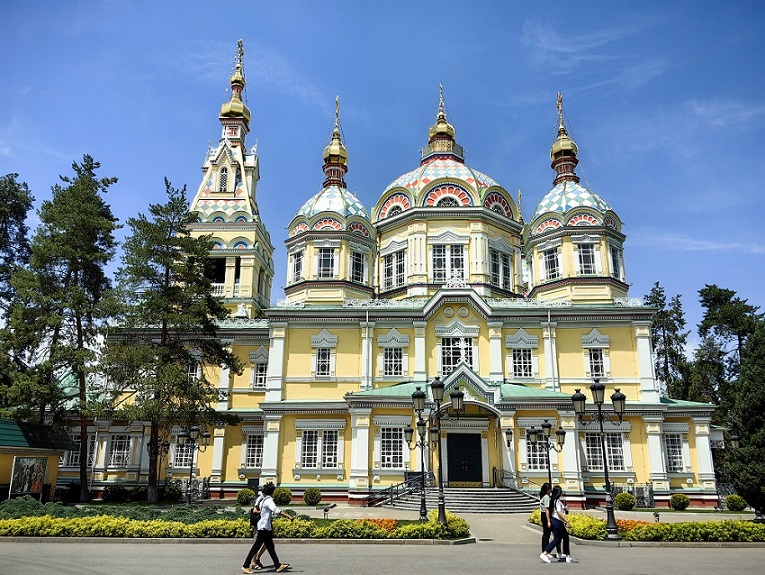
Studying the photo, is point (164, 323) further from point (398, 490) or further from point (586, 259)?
point (586, 259)

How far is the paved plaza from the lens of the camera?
11.6m

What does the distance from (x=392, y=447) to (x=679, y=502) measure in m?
13.2

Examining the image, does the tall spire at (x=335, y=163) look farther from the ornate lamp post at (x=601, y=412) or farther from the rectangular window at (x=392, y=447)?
the ornate lamp post at (x=601, y=412)

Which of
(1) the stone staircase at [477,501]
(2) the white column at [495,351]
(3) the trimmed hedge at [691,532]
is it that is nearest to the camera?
(3) the trimmed hedge at [691,532]

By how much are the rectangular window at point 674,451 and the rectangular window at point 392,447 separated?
520 inches

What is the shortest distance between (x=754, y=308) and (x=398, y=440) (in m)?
36.4

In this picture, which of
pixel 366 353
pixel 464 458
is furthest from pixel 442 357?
pixel 464 458

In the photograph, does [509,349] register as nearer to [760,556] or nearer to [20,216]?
[760,556]

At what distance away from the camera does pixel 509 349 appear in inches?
1233

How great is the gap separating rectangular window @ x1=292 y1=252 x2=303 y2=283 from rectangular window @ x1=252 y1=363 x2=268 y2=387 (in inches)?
208

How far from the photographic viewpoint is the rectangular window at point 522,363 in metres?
30.9

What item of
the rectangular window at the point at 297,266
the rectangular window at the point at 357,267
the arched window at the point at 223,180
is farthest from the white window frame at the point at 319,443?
the arched window at the point at 223,180

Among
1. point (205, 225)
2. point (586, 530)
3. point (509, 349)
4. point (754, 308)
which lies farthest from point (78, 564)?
point (754, 308)

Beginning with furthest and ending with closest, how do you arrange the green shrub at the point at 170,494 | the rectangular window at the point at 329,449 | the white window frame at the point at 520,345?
the white window frame at the point at 520,345, the rectangular window at the point at 329,449, the green shrub at the point at 170,494
